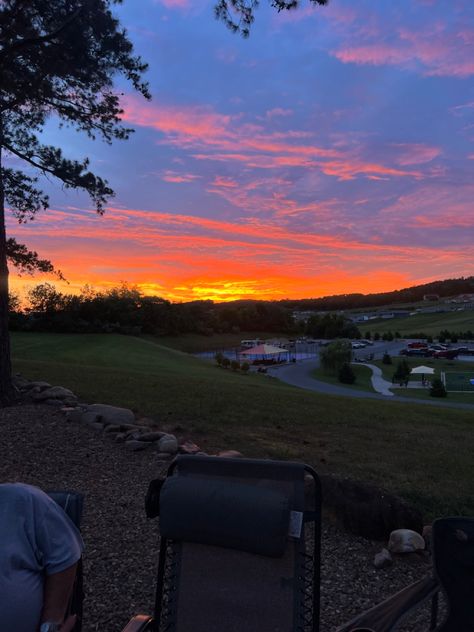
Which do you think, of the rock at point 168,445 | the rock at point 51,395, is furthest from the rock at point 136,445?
the rock at point 51,395

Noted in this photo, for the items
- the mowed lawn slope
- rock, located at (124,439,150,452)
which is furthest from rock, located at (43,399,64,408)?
rock, located at (124,439,150,452)

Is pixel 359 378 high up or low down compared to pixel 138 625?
down

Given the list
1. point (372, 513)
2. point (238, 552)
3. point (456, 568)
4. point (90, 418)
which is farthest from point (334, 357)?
point (238, 552)

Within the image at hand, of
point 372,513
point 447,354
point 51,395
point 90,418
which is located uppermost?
point 51,395

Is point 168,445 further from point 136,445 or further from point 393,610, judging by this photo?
point 393,610

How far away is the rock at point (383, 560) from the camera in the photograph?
11.9ft

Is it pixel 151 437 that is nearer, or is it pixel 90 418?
pixel 151 437

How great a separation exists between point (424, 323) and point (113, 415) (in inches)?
4709

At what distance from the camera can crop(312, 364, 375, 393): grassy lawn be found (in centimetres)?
3341

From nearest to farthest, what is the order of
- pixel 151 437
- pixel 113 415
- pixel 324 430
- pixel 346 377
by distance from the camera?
pixel 151 437 → pixel 113 415 → pixel 324 430 → pixel 346 377

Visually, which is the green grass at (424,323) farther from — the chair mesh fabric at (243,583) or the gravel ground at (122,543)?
the chair mesh fabric at (243,583)

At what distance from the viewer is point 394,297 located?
157875 mm

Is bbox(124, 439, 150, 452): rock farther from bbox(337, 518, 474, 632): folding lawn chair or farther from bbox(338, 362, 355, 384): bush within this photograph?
bbox(338, 362, 355, 384): bush

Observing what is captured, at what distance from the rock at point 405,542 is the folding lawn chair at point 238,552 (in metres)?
1.77
